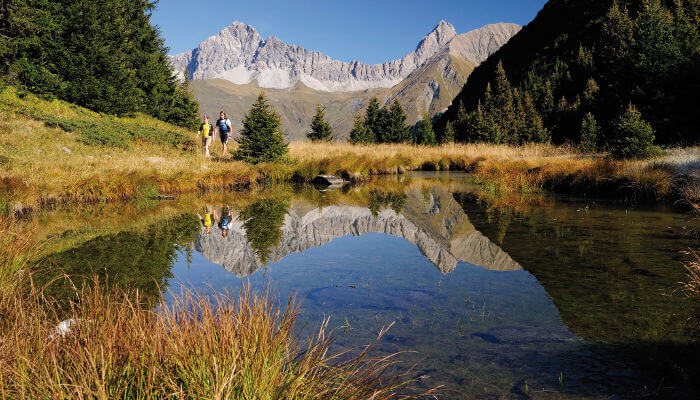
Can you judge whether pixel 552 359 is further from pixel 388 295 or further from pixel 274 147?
pixel 274 147

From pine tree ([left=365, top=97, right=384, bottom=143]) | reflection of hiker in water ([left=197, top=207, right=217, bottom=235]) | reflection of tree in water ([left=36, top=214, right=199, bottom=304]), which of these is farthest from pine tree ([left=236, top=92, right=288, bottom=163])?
pine tree ([left=365, top=97, right=384, bottom=143])

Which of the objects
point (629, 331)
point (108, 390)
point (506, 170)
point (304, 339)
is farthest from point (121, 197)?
point (506, 170)

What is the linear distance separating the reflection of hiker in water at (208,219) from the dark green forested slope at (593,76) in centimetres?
1633

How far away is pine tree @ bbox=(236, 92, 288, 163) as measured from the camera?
20406mm

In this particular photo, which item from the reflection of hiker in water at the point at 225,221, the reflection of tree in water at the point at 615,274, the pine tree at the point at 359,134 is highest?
the pine tree at the point at 359,134

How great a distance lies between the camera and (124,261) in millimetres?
6051

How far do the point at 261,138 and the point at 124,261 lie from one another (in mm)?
14842

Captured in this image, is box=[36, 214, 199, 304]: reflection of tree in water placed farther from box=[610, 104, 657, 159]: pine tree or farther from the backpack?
box=[610, 104, 657, 159]: pine tree

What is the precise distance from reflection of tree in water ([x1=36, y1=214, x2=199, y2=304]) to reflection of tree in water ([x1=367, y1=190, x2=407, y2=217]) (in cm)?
527

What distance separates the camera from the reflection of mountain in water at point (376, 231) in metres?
6.31

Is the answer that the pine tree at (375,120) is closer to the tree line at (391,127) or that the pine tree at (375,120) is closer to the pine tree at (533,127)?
the tree line at (391,127)

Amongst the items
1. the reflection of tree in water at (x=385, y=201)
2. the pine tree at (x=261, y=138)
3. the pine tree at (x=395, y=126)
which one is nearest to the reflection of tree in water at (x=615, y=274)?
the reflection of tree in water at (x=385, y=201)

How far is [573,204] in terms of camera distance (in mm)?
11547

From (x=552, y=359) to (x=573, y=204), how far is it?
9718mm
